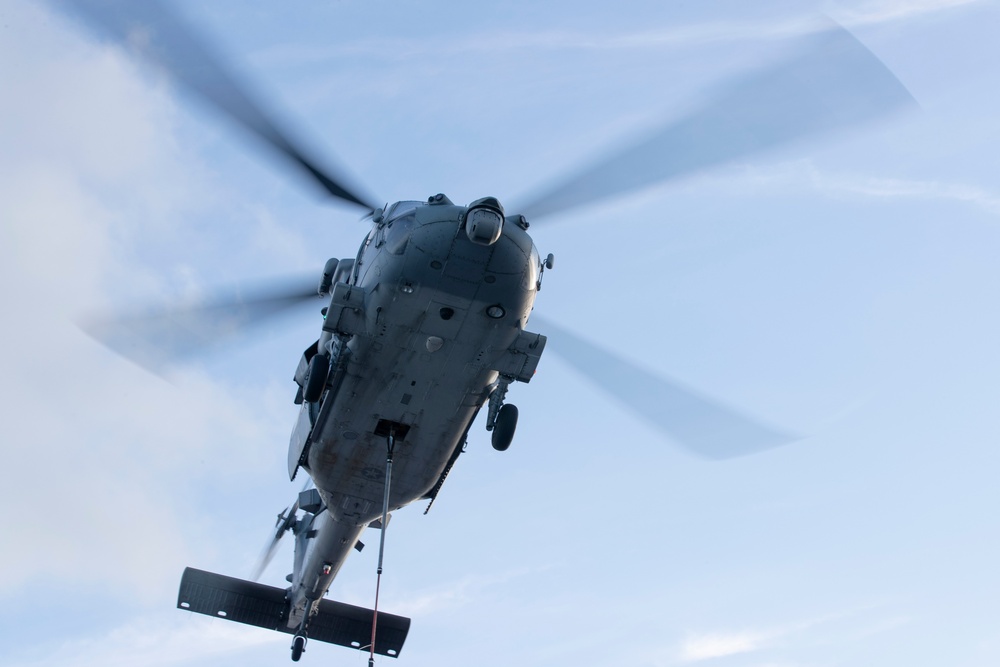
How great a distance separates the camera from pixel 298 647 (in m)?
23.9

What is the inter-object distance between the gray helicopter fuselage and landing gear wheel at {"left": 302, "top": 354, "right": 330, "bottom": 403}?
1.03 feet

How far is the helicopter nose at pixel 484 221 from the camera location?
1608 centimetres

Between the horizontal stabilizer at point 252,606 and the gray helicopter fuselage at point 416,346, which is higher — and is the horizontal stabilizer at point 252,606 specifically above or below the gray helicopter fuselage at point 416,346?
below

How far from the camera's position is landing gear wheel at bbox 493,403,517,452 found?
1806 cm

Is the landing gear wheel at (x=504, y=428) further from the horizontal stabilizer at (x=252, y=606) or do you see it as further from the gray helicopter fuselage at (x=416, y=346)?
the horizontal stabilizer at (x=252, y=606)

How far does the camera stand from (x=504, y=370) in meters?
17.9

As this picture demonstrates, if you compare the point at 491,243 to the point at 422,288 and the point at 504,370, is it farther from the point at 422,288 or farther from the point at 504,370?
the point at 504,370

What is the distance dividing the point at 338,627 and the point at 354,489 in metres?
6.77

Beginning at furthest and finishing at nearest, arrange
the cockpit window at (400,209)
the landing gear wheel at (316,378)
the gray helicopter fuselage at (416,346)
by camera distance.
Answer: the landing gear wheel at (316,378) → the cockpit window at (400,209) → the gray helicopter fuselage at (416,346)

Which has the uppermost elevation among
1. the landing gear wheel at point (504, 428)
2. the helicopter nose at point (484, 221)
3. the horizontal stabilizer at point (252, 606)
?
the helicopter nose at point (484, 221)

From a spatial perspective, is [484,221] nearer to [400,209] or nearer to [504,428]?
[400,209]

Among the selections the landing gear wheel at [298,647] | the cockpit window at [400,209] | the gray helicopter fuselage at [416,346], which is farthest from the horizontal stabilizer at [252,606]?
the cockpit window at [400,209]

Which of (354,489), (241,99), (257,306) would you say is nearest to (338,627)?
(354,489)

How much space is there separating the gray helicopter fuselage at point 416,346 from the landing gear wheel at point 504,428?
0.56m
